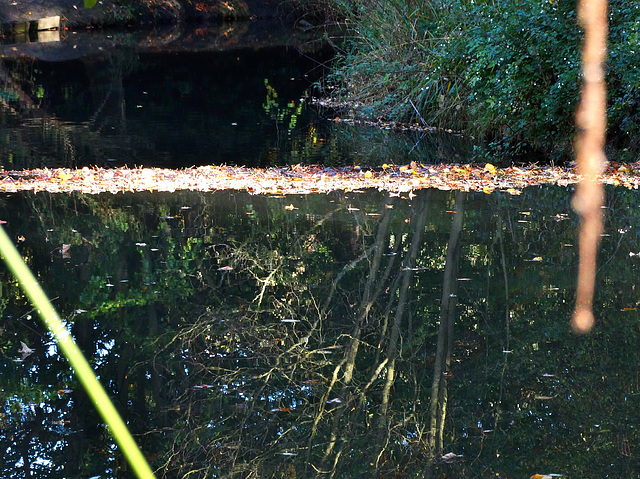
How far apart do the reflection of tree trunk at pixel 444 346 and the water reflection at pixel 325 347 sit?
0.02m

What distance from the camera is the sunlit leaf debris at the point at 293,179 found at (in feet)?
35.3

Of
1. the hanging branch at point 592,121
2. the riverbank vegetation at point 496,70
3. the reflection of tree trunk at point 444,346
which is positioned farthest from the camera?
the riverbank vegetation at point 496,70

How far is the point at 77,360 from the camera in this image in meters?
5.32

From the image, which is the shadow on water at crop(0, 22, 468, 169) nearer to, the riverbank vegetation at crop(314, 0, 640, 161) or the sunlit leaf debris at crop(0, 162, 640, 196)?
the riverbank vegetation at crop(314, 0, 640, 161)

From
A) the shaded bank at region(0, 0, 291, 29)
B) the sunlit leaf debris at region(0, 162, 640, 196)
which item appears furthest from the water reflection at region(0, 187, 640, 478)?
the shaded bank at region(0, 0, 291, 29)

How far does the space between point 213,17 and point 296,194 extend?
43.6 m

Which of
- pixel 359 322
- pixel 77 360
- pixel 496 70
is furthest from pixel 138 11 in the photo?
pixel 77 360

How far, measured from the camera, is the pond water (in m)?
4.31

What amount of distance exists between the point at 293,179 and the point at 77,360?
20.9 feet

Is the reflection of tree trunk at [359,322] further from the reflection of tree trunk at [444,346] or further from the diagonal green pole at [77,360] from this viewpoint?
the diagonal green pole at [77,360]

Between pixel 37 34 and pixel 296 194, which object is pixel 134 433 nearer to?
pixel 296 194

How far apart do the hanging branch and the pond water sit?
223mm

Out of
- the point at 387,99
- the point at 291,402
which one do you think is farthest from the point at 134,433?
the point at 387,99

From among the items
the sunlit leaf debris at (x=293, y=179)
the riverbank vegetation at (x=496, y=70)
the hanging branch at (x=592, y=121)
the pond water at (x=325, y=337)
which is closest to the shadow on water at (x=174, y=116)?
the riverbank vegetation at (x=496, y=70)
